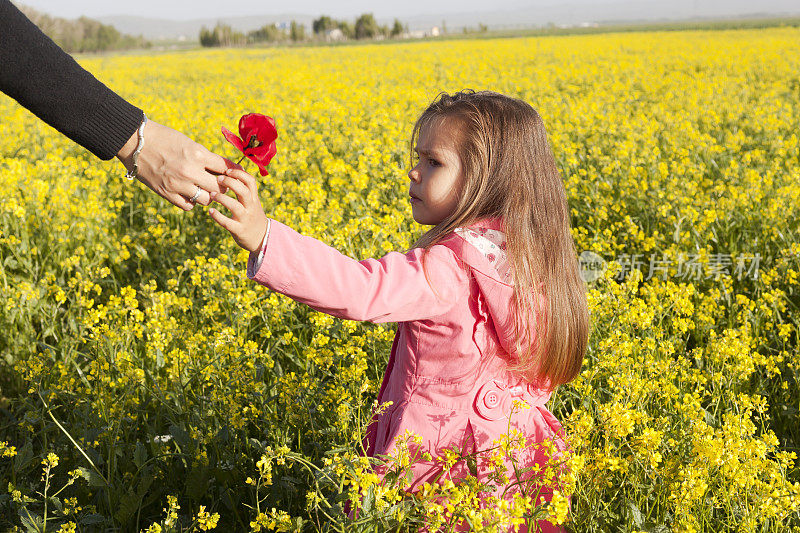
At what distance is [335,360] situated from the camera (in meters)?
3.01

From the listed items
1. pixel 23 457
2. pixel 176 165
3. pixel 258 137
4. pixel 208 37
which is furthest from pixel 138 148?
pixel 208 37

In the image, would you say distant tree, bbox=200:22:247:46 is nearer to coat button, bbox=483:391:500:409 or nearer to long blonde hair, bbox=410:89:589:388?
long blonde hair, bbox=410:89:589:388

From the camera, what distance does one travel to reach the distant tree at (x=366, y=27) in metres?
72.5

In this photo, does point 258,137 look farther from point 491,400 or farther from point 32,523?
point 32,523

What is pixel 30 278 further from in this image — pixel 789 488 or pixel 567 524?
pixel 789 488

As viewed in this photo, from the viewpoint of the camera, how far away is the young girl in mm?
1785

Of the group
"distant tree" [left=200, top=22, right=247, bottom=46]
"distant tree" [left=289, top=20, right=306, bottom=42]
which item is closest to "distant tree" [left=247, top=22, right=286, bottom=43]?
"distant tree" [left=289, top=20, right=306, bottom=42]

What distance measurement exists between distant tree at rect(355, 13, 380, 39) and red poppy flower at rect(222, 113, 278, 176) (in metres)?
74.4

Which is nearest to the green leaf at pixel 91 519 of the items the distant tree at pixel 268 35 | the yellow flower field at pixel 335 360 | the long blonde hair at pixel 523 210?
the yellow flower field at pixel 335 360

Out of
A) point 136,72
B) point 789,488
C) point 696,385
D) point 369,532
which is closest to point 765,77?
point 696,385

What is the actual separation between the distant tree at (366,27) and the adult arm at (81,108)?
7426 centimetres

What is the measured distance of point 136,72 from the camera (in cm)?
1895

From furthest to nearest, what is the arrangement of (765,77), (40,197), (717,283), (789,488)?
(765,77) < (40,197) < (717,283) < (789,488)

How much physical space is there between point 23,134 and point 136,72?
42.8ft
